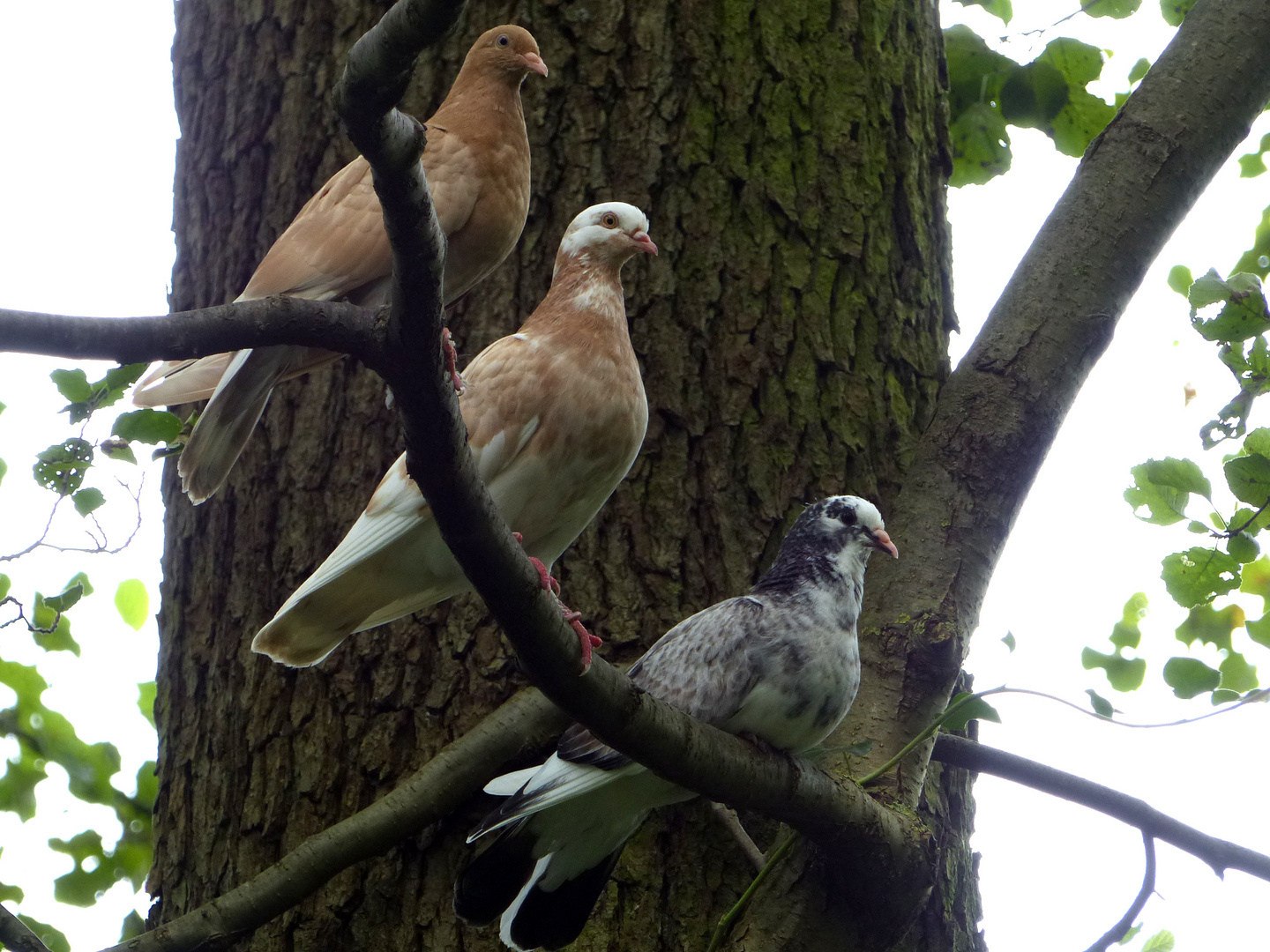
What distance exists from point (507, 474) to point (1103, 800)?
60.2 inches

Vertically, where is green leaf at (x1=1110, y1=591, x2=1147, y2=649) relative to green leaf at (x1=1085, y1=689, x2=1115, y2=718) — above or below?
above

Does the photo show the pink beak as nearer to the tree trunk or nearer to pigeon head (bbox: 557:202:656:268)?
pigeon head (bbox: 557:202:656:268)

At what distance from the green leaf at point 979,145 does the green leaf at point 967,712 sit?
2.38m

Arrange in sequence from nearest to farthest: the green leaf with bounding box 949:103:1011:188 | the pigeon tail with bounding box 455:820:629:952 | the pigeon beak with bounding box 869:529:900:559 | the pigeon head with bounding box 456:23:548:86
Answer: the pigeon tail with bounding box 455:820:629:952
the pigeon beak with bounding box 869:529:900:559
the pigeon head with bounding box 456:23:548:86
the green leaf with bounding box 949:103:1011:188

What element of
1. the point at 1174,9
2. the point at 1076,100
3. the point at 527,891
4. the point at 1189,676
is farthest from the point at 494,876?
the point at 1174,9

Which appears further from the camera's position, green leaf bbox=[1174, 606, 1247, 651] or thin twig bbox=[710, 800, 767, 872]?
green leaf bbox=[1174, 606, 1247, 651]

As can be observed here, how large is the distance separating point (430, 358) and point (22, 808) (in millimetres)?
3374

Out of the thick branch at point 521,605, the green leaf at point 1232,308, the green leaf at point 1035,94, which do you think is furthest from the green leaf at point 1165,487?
the green leaf at point 1035,94

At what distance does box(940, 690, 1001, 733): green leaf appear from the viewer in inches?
99.3

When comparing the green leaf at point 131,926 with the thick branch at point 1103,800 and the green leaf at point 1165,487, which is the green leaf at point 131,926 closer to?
the thick branch at point 1103,800

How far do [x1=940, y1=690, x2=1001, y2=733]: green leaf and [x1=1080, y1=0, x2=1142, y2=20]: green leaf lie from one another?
281 cm

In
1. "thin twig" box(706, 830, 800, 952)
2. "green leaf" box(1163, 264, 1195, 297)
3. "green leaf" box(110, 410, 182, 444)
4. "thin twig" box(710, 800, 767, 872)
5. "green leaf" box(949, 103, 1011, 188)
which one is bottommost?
"thin twig" box(706, 830, 800, 952)

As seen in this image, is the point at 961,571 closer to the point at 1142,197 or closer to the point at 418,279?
the point at 1142,197

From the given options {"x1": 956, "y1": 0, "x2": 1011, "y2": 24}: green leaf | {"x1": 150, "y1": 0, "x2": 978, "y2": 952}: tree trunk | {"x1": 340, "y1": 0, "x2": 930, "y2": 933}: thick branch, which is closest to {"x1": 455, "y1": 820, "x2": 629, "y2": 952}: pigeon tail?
{"x1": 150, "y1": 0, "x2": 978, "y2": 952}: tree trunk
